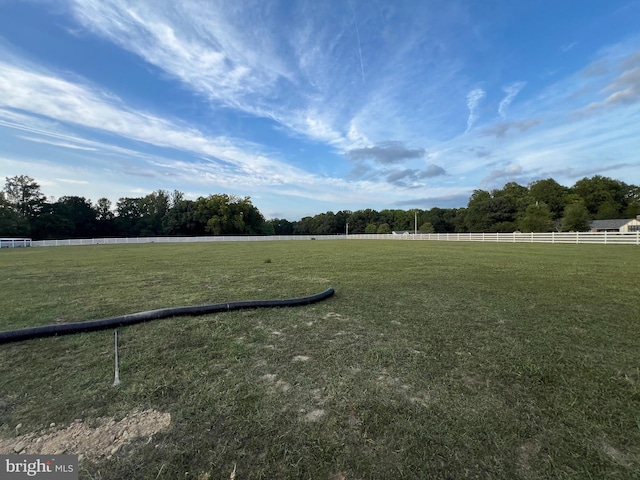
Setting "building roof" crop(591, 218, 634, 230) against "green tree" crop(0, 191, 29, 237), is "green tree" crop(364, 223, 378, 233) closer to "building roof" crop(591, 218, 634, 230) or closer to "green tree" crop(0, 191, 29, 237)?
"building roof" crop(591, 218, 634, 230)

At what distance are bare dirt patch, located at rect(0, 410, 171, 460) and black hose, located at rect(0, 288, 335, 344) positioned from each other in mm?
1949

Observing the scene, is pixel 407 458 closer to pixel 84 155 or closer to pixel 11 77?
pixel 11 77

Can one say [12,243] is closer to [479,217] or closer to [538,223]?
[538,223]

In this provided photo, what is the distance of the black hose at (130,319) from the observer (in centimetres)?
298

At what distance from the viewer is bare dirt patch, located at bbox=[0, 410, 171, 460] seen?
1476 mm

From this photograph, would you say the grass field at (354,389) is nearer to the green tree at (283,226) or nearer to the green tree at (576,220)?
the green tree at (576,220)

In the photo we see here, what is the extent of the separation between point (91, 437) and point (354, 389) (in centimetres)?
164

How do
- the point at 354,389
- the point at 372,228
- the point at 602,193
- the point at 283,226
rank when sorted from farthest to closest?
the point at 283,226 → the point at 372,228 → the point at 602,193 → the point at 354,389

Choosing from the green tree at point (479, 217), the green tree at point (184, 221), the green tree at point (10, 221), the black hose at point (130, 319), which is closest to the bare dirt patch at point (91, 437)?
the black hose at point (130, 319)

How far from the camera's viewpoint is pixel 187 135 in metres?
18.3

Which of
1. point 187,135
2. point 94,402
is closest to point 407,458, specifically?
point 94,402

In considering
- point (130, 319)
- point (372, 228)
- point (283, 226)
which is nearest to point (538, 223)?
point (372, 228)

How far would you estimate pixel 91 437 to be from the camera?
A: 157cm

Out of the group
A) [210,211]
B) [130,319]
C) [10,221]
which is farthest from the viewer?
[210,211]
